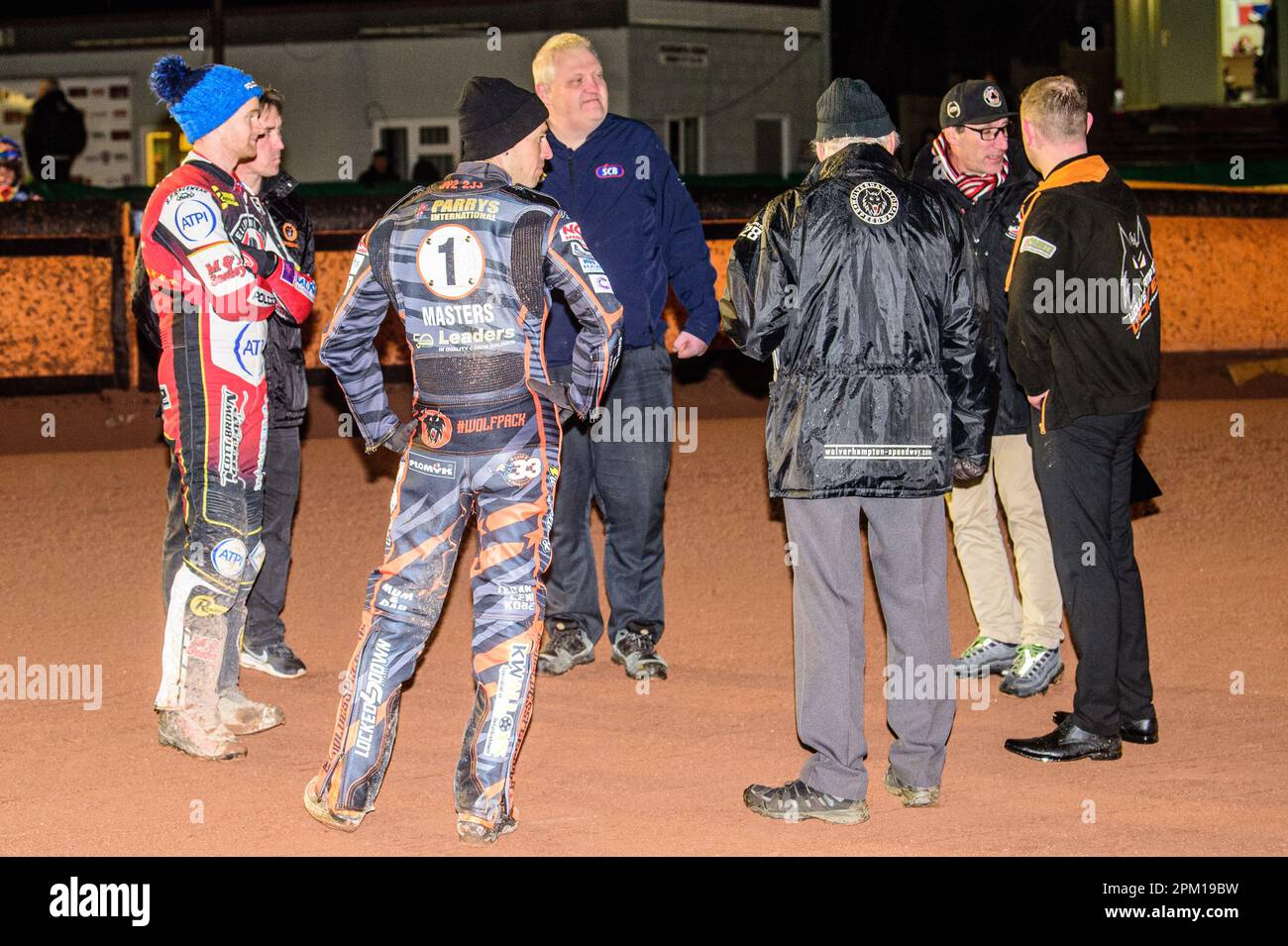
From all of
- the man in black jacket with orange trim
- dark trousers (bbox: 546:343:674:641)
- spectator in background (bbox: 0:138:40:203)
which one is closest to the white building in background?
spectator in background (bbox: 0:138:40:203)

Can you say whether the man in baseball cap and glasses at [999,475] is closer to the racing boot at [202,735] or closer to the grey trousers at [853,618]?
the grey trousers at [853,618]

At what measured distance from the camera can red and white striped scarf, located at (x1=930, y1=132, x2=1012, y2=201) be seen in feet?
21.4

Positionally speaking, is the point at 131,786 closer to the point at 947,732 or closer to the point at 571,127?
the point at 947,732

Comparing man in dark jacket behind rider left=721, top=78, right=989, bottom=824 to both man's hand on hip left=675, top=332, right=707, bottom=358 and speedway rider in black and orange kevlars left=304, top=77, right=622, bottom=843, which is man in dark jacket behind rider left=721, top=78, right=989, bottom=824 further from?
man's hand on hip left=675, top=332, right=707, bottom=358

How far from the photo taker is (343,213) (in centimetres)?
1436

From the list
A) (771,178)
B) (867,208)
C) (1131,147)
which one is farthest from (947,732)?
(1131,147)

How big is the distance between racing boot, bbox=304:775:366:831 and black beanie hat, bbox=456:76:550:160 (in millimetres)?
Result: 1988

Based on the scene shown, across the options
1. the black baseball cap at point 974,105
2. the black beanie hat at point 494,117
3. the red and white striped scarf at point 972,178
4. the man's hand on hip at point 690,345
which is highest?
the black baseball cap at point 974,105

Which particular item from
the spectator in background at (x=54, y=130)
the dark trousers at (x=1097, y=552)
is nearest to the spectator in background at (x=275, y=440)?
the dark trousers at (x=1097, y=552)

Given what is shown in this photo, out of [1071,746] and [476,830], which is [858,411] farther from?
[476,830]

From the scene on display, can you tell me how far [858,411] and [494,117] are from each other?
140cm

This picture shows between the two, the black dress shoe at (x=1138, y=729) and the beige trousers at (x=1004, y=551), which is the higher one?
the beige trousers at (x=1004, y=551)

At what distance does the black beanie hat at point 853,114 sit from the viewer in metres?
5.06

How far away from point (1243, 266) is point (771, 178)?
16.7ft
